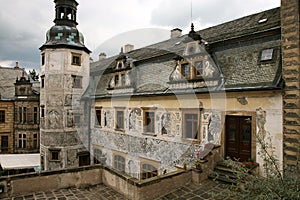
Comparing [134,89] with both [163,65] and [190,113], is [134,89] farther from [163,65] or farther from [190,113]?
[190,113]

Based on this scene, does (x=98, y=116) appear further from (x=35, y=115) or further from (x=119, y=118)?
(x=35, y=115)

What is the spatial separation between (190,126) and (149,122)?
2.99 meters

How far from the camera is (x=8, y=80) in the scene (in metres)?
26.1

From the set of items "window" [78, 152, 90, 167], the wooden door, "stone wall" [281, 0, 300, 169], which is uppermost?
"stone wall" [281, 0, 300, 169]

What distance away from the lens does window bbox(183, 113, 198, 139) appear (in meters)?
10.8

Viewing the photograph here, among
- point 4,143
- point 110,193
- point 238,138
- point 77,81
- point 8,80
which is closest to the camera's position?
point 110,193

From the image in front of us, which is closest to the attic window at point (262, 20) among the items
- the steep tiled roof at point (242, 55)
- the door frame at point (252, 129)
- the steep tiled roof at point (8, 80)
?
the steep tiled roof at point (242, 55)

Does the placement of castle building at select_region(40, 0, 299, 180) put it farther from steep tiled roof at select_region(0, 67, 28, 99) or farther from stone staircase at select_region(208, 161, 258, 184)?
steep tiled roof at select_region(0, 67, 28, 99)

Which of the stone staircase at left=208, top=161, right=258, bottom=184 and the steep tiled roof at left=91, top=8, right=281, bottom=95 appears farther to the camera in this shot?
the steep tiled roof at left=91, top=8, right=281, bottom=95

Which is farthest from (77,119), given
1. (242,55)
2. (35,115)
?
(242,55)

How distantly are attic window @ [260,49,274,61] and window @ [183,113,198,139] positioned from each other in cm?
385

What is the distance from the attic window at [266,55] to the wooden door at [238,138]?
2.47 metres

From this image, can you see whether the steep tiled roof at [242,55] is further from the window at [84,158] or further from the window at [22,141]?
the window at [22,141]

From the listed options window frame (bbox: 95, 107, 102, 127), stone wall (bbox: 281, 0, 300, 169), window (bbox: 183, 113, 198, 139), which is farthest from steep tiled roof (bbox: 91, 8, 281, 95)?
window frame (bbox: 95, 107, 102, 127)
